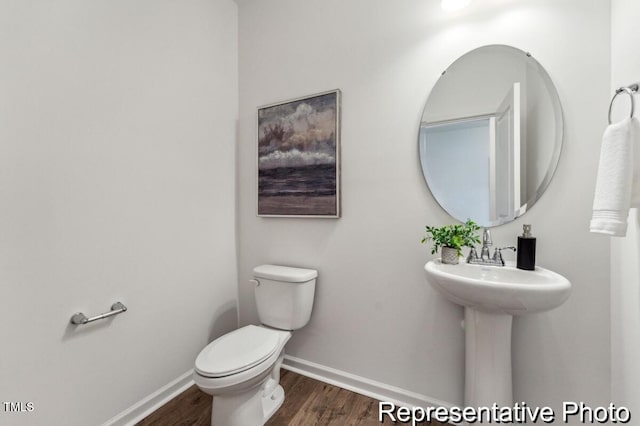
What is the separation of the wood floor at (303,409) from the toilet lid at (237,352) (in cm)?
42

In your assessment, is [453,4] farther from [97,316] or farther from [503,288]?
[97,316]

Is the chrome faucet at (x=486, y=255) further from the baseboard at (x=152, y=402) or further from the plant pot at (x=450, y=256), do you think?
the baseboard at (x=152, y=402)

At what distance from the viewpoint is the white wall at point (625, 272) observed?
924 millimetres

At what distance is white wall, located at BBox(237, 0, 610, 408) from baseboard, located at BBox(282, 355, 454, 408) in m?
0.04

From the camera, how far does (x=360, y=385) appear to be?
1597 mm

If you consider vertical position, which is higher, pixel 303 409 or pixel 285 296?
pixel 285 296

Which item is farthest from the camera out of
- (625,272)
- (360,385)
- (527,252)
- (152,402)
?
(360,385)

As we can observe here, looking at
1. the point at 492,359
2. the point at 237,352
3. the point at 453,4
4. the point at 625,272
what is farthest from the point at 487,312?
the point at 453,4

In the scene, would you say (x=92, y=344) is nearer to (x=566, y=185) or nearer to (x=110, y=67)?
(x=110, y=67)

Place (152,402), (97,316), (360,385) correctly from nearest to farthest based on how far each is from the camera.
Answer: (97,316), (152,402), (360,385)

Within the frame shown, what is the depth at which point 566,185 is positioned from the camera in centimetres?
117

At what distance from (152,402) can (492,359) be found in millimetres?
1716

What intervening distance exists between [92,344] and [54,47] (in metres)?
1.29

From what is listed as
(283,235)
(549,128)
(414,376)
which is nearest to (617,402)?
(414,376)
